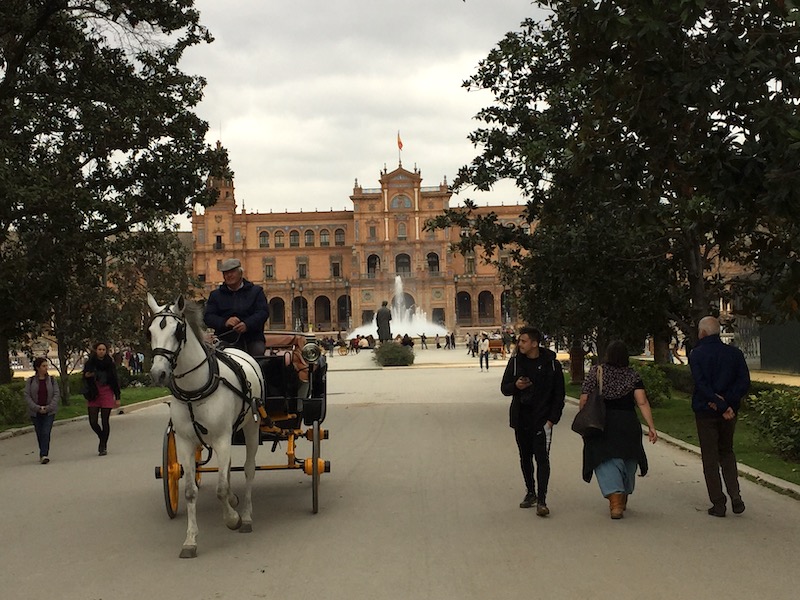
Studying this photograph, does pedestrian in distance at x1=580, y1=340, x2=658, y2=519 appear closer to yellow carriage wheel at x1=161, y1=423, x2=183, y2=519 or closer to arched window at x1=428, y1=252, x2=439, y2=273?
yellow carriage wheel at x1=161, y1=423, x2=183, y2=519

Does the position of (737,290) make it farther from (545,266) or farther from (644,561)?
(644,561)

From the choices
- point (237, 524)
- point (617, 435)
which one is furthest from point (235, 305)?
point (617, 435)

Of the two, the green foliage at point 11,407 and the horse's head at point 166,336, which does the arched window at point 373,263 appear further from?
the horse's head at point 166,336

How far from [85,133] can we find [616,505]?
15.1 m

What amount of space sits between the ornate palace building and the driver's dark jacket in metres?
90.3

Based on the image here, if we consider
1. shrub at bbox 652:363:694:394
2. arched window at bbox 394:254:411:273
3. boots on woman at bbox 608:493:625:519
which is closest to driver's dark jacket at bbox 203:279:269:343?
boots on woman at bbox 608:493:625:519

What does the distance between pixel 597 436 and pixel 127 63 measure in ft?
51.5

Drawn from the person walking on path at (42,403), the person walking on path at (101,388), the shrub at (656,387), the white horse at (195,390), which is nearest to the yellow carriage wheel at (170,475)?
the white horse at (195,390)

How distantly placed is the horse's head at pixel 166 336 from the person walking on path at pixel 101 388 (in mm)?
7096

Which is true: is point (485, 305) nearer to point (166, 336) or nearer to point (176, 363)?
point (176, 363)

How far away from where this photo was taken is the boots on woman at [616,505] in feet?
25.2

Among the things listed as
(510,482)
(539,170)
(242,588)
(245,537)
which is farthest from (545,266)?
(242,588)

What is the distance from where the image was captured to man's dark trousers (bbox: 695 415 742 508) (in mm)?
7727

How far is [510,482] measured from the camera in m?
9.77
